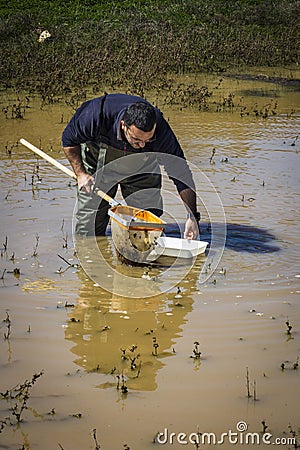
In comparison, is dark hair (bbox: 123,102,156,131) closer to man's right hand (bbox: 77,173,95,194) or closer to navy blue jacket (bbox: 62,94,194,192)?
navy blue jacket (bbox: 62,94,194,192)

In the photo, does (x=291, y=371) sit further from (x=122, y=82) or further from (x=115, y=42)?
(x=115, y=42)

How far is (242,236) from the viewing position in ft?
24.4

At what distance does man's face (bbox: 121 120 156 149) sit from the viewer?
229 inches

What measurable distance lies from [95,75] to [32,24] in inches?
242

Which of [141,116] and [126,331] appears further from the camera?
[141,116]

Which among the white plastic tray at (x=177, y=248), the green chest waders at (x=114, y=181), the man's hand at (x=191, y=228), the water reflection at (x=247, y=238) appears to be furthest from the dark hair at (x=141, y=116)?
the water reflection at (x=247, y=238)

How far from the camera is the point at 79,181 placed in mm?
6590

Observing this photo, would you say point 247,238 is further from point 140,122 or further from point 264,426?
point 264,426

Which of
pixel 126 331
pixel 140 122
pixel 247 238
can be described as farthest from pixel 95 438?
pixel 247 238

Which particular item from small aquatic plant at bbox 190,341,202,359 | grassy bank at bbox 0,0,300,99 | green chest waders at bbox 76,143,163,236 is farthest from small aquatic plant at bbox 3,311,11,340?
grassy bank at bbox 0,0,300,99

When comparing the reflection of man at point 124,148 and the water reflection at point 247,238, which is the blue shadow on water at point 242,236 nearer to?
the water reflection at point 247,238

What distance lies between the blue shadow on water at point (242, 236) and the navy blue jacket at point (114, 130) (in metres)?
1.14

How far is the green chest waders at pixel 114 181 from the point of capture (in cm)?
665

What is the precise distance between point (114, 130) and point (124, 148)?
0.65ft
